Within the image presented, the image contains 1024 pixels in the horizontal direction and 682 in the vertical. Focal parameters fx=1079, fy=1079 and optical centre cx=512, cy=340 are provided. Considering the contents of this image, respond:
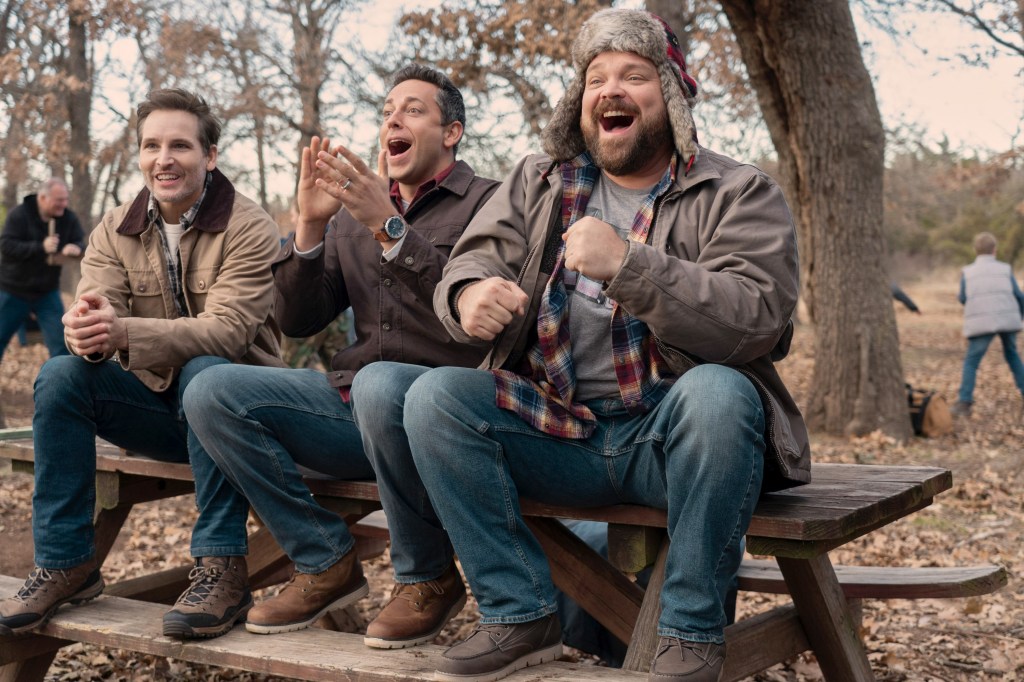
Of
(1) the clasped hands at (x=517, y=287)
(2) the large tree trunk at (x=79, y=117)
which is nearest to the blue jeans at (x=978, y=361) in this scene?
(1) the clasped hands at (x=517, y=287)

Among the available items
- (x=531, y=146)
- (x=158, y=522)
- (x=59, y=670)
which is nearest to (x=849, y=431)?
(x=158, y=522)

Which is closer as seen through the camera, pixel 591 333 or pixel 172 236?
pixel 591 333

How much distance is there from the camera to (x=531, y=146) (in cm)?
1806

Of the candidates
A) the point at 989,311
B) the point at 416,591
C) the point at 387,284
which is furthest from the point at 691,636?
the point at 989,311

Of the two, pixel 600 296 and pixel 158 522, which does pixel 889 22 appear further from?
pixel 600 296

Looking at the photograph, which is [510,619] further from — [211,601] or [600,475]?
[211,601]

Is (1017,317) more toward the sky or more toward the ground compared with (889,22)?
more toward the ground

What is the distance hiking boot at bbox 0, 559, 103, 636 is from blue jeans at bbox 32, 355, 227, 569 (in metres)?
0.03

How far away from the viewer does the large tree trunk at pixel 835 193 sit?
27.6 feet

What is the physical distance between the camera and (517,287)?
103 inches

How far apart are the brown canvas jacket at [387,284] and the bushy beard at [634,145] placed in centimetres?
60

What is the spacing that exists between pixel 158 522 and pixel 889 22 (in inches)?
408

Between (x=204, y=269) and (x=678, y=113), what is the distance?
1710 millimetres

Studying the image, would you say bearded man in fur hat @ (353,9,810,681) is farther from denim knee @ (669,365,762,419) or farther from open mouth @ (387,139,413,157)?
open mouth @ (387,139,413,157)
